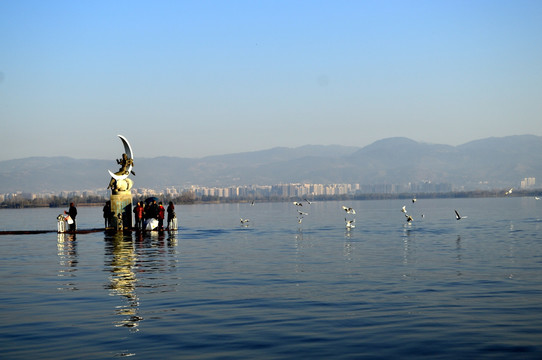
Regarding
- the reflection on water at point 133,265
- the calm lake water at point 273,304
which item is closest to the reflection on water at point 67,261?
the calm lake water at point 273,304

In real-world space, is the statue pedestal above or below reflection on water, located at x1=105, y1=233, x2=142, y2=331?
above

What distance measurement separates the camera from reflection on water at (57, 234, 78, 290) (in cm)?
2513

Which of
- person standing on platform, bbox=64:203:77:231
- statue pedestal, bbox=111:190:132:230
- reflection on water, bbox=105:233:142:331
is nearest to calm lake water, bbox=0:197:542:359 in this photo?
reflection on water, bbox=105:233:142:331

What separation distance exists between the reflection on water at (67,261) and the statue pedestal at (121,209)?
4767 millimetres

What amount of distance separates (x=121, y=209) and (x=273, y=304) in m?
37.3

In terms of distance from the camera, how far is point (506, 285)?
76.6 feet

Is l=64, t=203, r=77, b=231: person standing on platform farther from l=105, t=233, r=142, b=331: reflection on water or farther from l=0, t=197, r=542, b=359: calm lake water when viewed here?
l=0, t=197, r=542, b=359: calm lake water

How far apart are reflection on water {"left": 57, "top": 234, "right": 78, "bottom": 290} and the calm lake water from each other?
0.35 ft

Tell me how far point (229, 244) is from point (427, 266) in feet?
57.5

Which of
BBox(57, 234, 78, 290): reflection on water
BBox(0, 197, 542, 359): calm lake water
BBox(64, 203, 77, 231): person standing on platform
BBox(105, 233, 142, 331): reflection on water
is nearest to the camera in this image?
BBox(0, 197, 542, 359): calm lake water

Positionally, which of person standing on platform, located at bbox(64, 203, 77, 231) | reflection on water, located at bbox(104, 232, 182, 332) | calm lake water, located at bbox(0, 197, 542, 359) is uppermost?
person standing on platform, located at bbox(64, 203, 77, 231)

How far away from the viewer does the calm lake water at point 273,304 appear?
1496cm

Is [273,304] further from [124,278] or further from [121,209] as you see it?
[121,209]

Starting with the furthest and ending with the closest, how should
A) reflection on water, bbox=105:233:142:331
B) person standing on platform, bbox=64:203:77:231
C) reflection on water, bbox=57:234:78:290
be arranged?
person standing on platform, bbox=64:203:77:231
reflection on water, bbox=57:234:78:290
reflection on water, bbox=105:233:142:331
